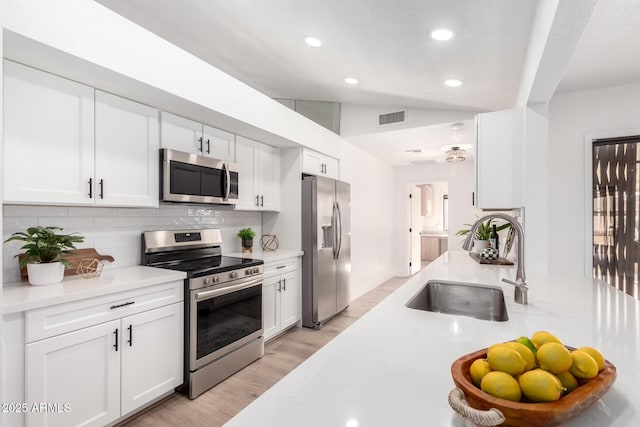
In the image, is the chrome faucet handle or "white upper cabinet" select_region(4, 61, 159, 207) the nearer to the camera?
the chrome faucet handle

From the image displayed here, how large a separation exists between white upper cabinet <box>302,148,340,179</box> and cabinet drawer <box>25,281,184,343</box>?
2051 mm

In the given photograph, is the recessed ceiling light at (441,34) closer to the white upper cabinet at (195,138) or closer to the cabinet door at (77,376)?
the white upper cabinet at (195,138)

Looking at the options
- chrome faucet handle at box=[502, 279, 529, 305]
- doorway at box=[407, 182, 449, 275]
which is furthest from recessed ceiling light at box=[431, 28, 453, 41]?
doorway at box=[407, 182, 449, 275]

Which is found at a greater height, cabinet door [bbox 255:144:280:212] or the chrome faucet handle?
cabinet door [bbox 255:144:280:212]

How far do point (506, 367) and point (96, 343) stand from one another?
2.03 m

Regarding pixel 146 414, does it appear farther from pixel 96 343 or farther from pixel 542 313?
pixel 542 313

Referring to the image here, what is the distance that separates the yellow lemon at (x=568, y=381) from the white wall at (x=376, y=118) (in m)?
3.66

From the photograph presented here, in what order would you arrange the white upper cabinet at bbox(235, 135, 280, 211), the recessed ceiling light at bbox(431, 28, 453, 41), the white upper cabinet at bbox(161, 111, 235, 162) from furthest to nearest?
the white upper cabinet at bbox(235, 135, 280, 211), the white upper cabinet at bbox(161, 111, 235, 162), the recessed ceiling light at bbox(431, 28, 453, 41)

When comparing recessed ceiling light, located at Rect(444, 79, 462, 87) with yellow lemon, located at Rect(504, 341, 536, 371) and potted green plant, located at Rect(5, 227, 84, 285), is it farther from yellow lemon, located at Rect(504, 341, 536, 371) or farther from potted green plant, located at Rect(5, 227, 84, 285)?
potted green plant, located at Rect(5, 227, 84, 285)

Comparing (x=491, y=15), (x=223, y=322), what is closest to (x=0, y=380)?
(x=223, y=322)

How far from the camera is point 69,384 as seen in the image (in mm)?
1694

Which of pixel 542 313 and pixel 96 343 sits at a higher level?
pixel 542 313

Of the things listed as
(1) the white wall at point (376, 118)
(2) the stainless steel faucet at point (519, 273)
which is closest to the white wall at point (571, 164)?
(1) the white wall at point (376, 118)

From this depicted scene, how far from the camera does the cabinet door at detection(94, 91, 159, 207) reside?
2094 mm
